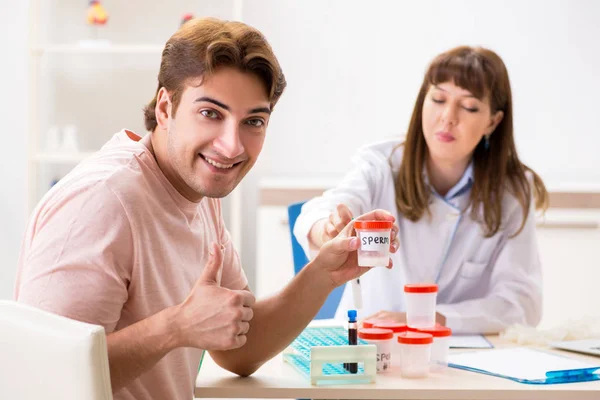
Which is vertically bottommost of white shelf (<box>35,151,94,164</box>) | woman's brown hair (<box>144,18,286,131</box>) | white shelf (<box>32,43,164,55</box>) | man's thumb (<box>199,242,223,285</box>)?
white shelf (<box>35,151,94,164</box>)

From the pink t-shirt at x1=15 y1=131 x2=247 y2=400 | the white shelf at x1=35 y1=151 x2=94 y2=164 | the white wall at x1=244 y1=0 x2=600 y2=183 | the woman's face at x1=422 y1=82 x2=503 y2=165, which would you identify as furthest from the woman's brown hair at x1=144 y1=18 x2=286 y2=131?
the white wall at x1=244 y1=0 x2=600 y2=183

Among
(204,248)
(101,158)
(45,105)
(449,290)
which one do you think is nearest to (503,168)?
(449,290)

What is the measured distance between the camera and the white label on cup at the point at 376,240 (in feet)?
5.67

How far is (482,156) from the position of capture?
280 centimetres

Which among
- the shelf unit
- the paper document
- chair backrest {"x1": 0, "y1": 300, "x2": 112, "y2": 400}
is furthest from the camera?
the shelf unit

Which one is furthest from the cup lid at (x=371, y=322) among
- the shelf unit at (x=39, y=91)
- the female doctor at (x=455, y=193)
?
the shelf unit at (x=39, y=91)

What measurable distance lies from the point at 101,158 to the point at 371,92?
320cm

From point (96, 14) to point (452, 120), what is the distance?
2.46 m

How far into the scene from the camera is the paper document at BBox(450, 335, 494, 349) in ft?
6.77

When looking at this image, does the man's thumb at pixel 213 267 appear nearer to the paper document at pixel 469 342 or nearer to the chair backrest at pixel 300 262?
the paper document at pixel 469 342

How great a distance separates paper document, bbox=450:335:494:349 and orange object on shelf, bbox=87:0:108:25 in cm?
294

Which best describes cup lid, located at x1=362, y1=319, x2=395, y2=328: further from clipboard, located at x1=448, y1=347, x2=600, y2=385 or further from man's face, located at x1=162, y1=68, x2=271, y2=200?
man's face, located at x1=162, y1=68, x2=271, y2=200

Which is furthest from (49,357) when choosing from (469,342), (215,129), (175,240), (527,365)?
(469,342)

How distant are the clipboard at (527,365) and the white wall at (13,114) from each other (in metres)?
3.39
